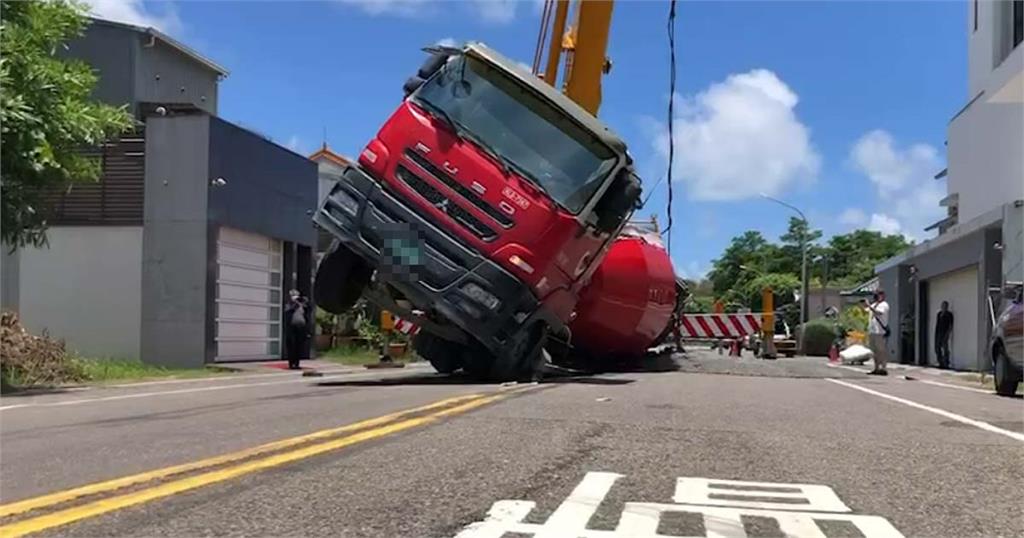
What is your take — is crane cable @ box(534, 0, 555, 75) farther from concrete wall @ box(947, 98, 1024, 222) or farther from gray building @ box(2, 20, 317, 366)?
concrete wall @ box(947, 98, 1024, 222)

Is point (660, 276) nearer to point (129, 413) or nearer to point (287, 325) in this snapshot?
point (287, 325)

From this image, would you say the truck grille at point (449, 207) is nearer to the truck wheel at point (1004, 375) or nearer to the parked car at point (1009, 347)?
the parked car at point (1009, 347)

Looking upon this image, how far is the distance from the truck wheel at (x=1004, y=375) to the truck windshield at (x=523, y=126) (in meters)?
5.97

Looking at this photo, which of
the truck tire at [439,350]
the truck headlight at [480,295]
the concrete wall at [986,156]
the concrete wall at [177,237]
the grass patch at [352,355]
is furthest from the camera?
the concrete wall at [986,156]

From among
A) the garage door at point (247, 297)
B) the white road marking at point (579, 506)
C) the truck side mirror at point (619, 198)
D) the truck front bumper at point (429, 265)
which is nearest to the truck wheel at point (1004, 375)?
the truck side mirror at point (619, 198)

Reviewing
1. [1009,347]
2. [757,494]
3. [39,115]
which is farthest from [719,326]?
[757,494]

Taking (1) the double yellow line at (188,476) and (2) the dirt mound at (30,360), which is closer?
(1) the double yellow line at (188,476)

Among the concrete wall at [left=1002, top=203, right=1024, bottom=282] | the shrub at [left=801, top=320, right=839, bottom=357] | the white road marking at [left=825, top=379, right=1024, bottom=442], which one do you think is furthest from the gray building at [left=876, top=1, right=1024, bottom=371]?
the white road marking at [left=825, top=379, right=1024, bottom=442]

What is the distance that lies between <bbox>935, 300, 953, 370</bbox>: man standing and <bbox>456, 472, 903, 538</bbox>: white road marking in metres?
24.4

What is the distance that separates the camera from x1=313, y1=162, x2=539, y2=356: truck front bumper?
12.0 m

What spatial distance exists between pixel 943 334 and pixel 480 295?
20445 millimetres

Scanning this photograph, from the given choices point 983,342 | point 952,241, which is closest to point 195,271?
point 983,342

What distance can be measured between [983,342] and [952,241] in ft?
16.1

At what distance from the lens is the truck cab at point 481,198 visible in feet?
39.4
